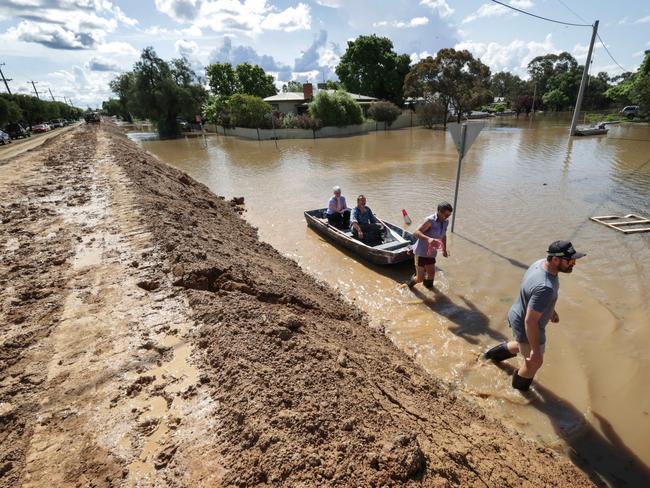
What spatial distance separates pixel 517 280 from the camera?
285 inches

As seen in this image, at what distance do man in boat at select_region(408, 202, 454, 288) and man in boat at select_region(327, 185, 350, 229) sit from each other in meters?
3.50

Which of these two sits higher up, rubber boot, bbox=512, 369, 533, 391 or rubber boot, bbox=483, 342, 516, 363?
rubber boot, bbox=483, 342, 516, 363

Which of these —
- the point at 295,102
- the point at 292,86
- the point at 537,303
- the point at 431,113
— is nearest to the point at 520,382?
the point at 537,303

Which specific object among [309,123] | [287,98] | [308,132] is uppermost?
[287,98]

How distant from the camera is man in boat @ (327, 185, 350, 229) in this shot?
31.3ft

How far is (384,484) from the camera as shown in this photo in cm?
232

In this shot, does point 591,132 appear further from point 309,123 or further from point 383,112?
point 309,123

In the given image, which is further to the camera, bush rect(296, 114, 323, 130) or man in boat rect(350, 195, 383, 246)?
bush rect(296, 114, 323, 130)

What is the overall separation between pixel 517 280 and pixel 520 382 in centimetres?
345

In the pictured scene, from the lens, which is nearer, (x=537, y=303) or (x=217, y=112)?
(x=537, y=303)

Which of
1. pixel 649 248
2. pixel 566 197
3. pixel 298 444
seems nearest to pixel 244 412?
pixel 298 444

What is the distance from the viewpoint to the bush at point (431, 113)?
4350 cm

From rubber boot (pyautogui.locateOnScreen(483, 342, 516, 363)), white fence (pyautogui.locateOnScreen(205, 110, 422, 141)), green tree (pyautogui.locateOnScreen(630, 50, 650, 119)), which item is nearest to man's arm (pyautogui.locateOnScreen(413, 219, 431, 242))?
rubber boot (pyautogui.locateOnScreen(483, 342, 516, 363))

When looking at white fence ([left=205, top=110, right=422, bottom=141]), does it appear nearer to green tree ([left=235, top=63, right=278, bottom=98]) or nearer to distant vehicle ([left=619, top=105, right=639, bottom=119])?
green tree ([left=235, top=63, right=278, bottom=98])
